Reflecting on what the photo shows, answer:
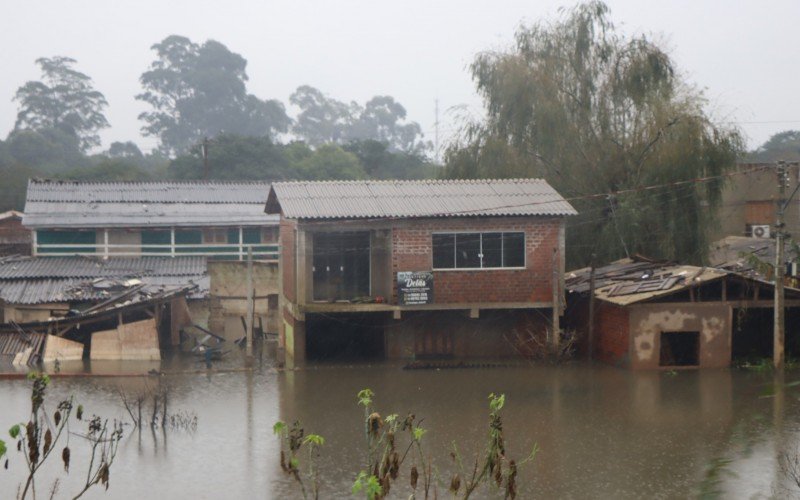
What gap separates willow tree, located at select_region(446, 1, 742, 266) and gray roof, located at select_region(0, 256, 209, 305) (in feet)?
32.8

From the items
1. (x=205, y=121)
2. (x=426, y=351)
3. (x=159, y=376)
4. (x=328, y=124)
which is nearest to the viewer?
(x=159, y=376)

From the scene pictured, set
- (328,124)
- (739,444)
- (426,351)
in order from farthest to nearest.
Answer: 1. (328,124)
2. (426,351)
3. (739,444)

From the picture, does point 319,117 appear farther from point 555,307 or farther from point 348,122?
point 555,307

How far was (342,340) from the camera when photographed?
2805cm

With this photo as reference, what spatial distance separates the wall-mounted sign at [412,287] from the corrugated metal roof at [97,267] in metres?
10.6

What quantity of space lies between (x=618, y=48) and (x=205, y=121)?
6128 centimetres

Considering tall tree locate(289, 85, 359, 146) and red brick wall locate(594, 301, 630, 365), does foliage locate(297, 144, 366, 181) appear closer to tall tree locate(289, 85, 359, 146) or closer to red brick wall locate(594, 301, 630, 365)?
red brick wall locate(594, 301, 630, 365)

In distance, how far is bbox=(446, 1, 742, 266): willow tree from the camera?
103 ft

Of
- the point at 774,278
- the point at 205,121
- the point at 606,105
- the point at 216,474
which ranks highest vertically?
the point at 205,121

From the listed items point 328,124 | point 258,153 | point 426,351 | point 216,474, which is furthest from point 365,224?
point 328,124

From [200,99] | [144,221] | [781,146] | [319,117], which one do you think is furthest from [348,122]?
[144,221]

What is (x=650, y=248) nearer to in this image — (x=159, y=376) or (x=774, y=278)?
(x=774, y=278)

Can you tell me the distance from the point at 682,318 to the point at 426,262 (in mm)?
6523

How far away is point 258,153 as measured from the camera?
189 ft
